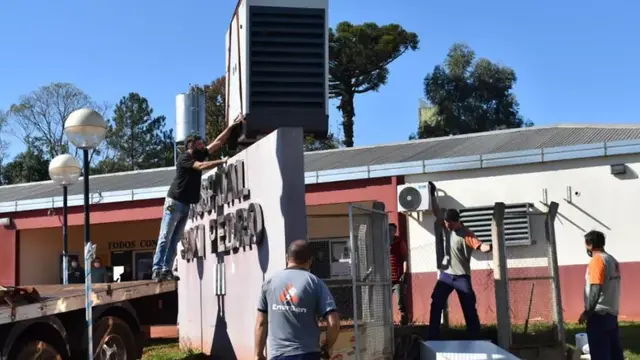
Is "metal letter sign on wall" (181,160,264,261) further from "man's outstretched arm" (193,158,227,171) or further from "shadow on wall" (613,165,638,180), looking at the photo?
"shadow on wall" (613,165,638,180)

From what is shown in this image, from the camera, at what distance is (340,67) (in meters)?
46.2

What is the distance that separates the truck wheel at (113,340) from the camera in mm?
9224

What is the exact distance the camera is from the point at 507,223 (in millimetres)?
15898

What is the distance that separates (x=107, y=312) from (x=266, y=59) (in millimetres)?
3554

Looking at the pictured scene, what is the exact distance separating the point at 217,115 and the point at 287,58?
38461 mm

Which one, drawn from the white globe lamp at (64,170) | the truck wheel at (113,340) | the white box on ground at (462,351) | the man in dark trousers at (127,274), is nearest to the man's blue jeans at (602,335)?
the white box on ground at (462,351)

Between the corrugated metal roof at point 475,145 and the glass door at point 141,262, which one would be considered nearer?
the corrugated metal roof at point 475,145

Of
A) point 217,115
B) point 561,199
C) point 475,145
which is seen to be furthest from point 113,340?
point 217,115

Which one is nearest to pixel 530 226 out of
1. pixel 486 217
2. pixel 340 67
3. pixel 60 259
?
pixel 486 217

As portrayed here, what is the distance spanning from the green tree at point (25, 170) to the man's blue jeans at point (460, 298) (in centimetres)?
4313

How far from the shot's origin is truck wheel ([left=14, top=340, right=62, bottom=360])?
7718 mm

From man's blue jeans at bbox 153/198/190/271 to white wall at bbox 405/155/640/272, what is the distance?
299 inches

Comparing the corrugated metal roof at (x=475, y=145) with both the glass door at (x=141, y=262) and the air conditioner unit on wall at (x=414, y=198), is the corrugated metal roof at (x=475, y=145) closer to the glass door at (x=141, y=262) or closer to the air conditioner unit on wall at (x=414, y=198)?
the air conditioner unit on wall at (x=414, y=198)

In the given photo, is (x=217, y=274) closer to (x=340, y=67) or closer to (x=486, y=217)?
(x=486, y=217)
